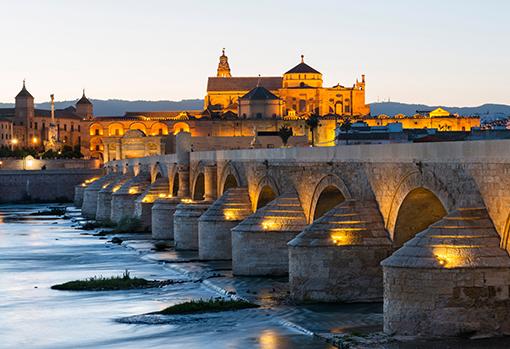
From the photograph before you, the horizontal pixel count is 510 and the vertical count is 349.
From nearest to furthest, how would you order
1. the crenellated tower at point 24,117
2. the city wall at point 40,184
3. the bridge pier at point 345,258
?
the bridge pier at point 345,258
the city wall at point 40,184
the crenellated tower at point 24,117

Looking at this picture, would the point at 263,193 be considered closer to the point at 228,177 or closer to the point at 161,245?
the point at 228,177

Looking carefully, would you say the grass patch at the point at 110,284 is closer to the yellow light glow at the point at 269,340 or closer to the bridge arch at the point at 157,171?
the yellow light glow at the point at 269,340

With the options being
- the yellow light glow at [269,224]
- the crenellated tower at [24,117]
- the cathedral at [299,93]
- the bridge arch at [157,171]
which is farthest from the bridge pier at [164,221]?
the crenellated tower at [24,117]

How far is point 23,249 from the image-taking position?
4562 centimetres

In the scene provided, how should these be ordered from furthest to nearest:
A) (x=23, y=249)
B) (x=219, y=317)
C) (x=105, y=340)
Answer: (x=23, y=249) < (x=219, y=317) < (x=105, y=340)

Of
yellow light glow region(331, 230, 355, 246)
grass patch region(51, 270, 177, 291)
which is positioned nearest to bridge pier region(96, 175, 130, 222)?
grass patch region(51, 270, 177, 291)

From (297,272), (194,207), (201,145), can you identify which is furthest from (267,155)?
(201,145)

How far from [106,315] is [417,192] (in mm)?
7344

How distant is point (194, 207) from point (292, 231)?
11.8 meters

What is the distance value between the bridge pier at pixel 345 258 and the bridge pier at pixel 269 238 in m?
5.49

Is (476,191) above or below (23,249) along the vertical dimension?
above

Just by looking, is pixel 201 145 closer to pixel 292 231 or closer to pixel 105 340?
pixel 292 231

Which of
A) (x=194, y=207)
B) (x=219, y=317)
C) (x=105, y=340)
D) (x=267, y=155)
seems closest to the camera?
(x=105, y=340)

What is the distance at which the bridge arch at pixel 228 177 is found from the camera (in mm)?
40250
